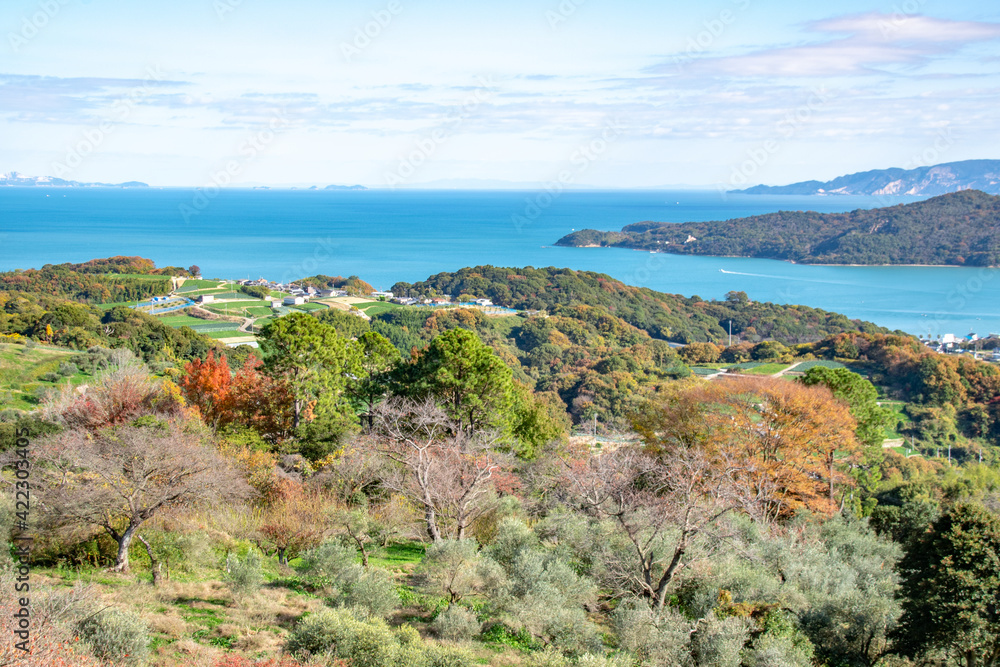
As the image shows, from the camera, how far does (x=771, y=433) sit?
16.5 m

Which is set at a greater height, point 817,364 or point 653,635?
point 653,635

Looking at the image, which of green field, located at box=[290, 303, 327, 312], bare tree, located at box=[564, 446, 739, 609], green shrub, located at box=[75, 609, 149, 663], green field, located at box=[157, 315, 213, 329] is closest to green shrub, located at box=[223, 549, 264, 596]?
green shrub, located at box=[75, 609, 149, 663]

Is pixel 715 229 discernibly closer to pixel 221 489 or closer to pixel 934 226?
pixel 934 226

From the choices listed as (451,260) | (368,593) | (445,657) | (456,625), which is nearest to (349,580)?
(368,593)

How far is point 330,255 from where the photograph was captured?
109500mm

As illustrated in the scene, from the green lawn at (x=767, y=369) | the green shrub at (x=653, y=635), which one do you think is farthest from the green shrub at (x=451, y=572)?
the green lawn at (x=767, y=369)

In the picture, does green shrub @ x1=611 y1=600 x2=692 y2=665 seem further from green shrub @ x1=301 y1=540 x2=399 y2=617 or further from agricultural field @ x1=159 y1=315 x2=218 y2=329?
agricultural field @ x1=159 y1=315 x2=218 y2=329

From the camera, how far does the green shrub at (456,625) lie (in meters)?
8.73

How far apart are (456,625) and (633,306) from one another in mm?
68732

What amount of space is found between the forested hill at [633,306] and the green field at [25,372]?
47175mm

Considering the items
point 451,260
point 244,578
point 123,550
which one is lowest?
point 244,578

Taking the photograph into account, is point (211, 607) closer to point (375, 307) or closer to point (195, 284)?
point (375, 307)

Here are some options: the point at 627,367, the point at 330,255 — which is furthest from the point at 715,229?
the point at 627,367

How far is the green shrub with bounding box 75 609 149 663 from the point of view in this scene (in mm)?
7066
